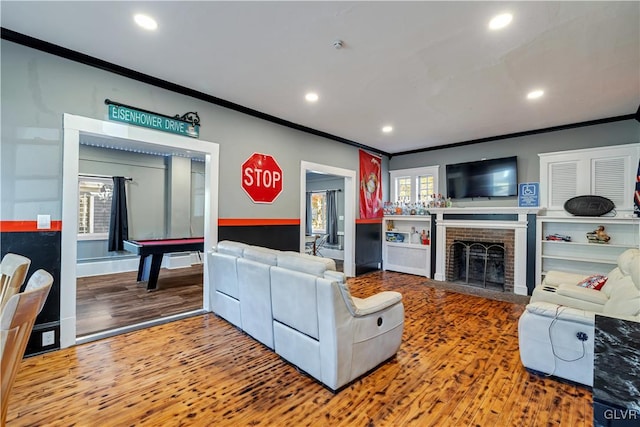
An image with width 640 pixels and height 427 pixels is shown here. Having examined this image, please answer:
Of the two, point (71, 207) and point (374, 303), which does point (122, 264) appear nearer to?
point (71, 207)

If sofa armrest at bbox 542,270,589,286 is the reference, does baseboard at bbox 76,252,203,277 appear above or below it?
below

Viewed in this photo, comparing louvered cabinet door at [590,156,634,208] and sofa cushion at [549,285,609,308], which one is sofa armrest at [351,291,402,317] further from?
louvered cabinet door at [590,156,634,208]

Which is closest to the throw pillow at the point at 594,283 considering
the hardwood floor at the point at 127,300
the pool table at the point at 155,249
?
the hardwood floor at the point at 127,300

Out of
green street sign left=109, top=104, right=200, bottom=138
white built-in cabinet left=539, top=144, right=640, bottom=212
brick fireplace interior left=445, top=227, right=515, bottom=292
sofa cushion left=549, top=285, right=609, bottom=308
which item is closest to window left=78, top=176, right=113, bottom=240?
green street sign left=109, top=104, right=200, bottom=138

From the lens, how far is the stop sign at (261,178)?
4160 millimetres

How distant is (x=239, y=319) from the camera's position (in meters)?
3.12

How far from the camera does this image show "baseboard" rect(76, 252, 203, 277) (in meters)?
5.60

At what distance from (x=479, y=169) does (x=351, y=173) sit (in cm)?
246

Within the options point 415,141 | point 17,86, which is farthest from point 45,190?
point 415,141

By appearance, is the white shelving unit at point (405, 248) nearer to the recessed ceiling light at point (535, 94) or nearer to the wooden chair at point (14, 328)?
the recessed ceiling light at point (535, 94)

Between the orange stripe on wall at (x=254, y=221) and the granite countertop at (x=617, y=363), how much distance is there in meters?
3.69

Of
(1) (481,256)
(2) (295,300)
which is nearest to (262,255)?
(2) (295,300)

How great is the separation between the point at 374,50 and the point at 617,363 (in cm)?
266

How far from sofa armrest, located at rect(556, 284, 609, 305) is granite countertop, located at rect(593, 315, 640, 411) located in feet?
6.93
